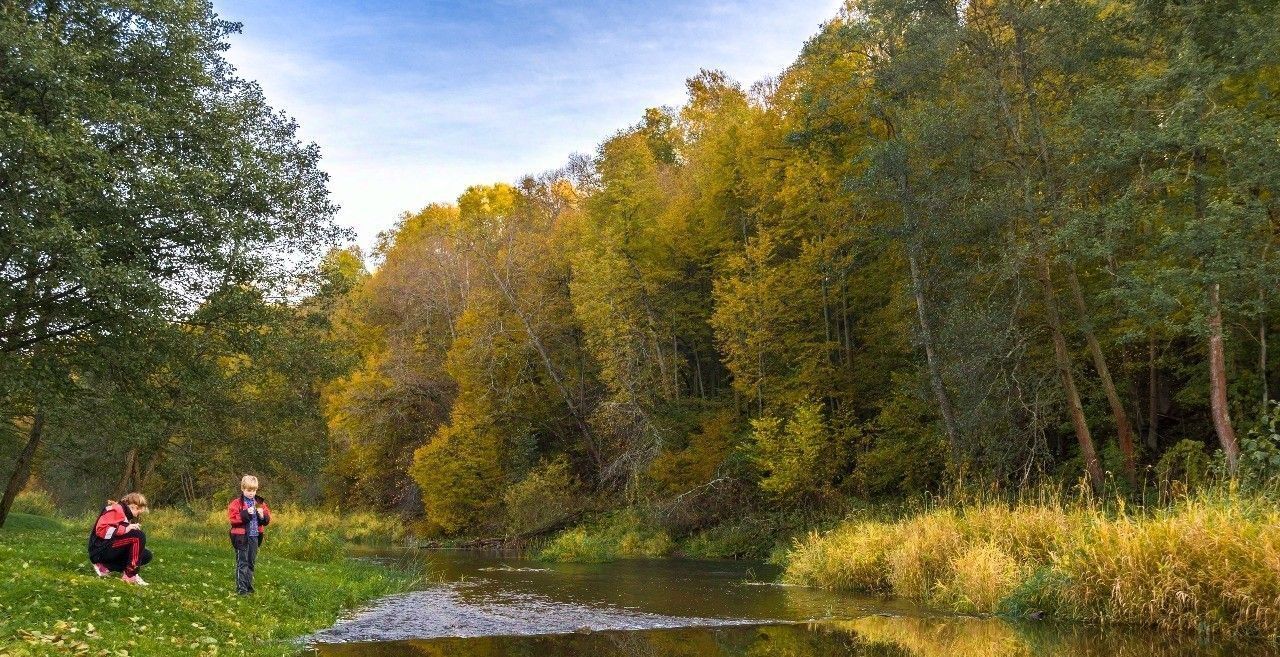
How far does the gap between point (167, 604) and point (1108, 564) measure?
1196cm

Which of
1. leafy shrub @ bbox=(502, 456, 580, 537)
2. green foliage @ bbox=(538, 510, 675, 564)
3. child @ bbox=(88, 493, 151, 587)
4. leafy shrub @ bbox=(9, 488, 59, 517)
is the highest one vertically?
child @ bbox=(88, 493, 151, 587)

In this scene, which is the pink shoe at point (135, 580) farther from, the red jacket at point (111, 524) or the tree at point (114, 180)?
the tree at point (114, 180)

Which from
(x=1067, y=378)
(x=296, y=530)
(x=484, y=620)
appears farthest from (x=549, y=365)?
(x=484, y=620)

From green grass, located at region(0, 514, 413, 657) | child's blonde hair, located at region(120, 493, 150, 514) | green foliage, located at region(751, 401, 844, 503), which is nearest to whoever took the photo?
green grass, located at region(0, 514, 413, 657)

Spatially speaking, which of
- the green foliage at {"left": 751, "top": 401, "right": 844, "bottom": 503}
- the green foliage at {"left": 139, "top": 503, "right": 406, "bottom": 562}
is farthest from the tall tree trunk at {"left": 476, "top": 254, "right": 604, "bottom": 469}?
the green foliage at {"left": 751, "top": 401, "right": 844, "bottom": 503}

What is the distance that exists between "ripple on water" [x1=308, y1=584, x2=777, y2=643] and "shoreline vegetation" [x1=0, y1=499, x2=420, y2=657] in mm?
557

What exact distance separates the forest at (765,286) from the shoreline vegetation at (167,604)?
391cm

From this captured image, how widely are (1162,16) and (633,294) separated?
22.7 m

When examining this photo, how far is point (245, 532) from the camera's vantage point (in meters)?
13.6

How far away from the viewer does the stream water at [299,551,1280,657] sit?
11.2 m

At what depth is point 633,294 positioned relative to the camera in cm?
4003

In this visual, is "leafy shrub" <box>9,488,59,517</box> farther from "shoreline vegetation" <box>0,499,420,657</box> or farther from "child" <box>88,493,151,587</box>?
"child" <box>88,493,151,587</box>

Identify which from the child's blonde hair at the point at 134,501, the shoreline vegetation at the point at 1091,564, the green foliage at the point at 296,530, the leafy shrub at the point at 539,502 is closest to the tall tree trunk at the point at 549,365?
the leafy shrub at the point at 539,502

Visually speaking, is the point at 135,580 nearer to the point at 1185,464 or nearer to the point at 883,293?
the point at 1185,464
